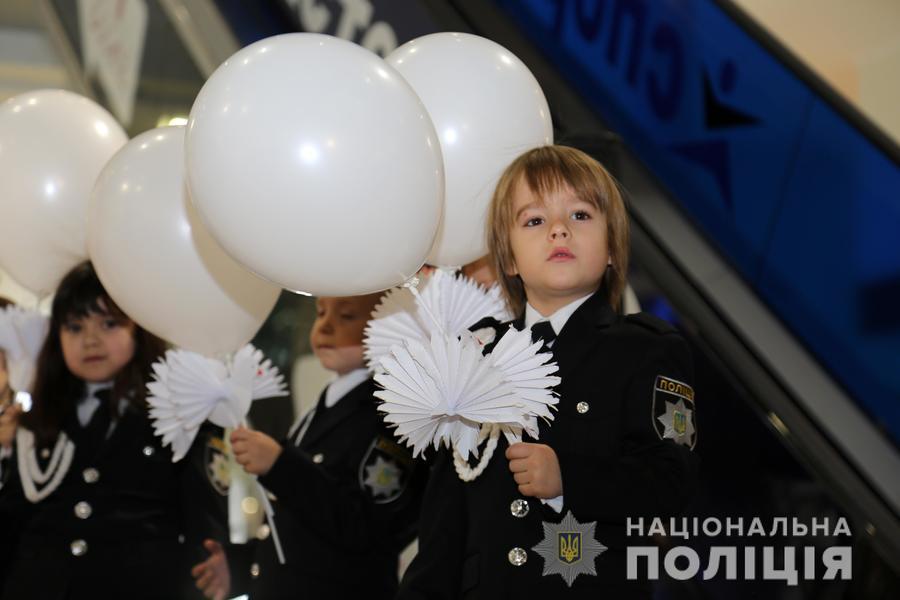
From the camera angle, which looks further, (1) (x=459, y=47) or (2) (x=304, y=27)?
(2) (x=304, y=27)

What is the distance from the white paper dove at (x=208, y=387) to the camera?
2.03 metres

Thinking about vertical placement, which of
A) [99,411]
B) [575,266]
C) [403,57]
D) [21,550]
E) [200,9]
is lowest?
[21,550]

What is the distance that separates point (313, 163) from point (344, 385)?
94 centimetres

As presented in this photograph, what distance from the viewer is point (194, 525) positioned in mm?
2477

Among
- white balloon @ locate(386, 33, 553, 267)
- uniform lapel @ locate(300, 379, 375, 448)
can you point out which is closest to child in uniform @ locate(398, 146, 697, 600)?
white balloon @ locate(386, 33, 553, 267)

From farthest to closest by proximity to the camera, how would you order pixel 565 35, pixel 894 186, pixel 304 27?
pixel 304 27, pixel 565 35, pixel 894 186

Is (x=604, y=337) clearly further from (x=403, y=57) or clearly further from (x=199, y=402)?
(x=199, y=402)

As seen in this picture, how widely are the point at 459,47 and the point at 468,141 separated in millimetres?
188

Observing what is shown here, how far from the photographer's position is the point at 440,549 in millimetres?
1612

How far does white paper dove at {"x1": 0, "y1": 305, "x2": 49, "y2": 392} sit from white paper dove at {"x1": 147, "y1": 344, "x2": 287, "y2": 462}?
0.64m

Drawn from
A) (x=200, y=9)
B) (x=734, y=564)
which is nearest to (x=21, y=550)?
(x=734, y=564)

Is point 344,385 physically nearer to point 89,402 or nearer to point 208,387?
Answer: point 208,387

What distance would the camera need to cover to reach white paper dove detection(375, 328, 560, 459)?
143 cm

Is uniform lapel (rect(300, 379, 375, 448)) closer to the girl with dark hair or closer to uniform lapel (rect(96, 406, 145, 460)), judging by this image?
the girl with dark hair
